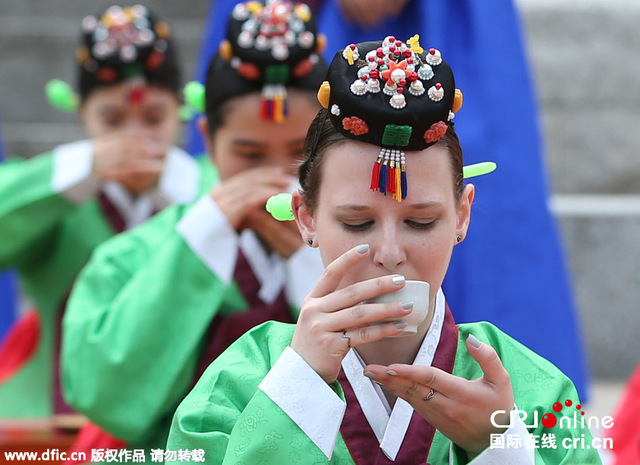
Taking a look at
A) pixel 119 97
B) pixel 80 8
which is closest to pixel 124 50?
pixel 119 97

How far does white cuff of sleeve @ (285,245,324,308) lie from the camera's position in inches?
89.7

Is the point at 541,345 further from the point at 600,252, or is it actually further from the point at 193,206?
the point at 600,252

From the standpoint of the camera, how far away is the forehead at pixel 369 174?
4.54 feet

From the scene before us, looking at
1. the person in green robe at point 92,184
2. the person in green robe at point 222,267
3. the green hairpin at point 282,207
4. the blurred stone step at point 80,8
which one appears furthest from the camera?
the blurred stone step at point 80,8

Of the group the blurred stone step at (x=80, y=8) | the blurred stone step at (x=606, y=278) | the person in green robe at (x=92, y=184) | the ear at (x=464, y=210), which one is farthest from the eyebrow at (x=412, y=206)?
the blurred stone step at (x=80, y=8)

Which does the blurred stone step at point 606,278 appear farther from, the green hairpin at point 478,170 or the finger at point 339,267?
the finger at point 339,267

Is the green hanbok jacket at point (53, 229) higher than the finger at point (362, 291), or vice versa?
the finger at point (362, 291)

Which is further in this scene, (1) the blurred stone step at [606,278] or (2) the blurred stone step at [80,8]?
(2) the blurred stone step at [80,8]

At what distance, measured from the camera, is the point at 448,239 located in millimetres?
1433

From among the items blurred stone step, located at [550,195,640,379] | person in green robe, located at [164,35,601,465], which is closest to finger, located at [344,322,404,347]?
person in green robe, located at [164,35,601,465]

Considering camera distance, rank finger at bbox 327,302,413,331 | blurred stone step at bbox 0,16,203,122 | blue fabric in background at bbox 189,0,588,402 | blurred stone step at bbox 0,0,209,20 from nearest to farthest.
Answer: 1. finger at bbox 327,302,413,331
2. blue fabric in background at bbox 189,0,588,402
3. blurred stone step at bbox 0,16,203,122
4. blurred stone step at bbox 0,0,209,20

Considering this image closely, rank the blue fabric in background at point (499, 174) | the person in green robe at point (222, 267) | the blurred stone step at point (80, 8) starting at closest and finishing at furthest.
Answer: the person in green robe at point (222, 267), the blue fabric in background at point (499, 174), the blurred stone step at point (80, 8)

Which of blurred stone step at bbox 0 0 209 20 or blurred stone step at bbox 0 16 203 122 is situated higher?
blurred stone step at bbox 0 0 209 20

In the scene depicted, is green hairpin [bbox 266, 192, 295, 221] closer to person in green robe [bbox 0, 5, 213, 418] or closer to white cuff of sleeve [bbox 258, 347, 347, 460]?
white cuff of sleeve [bbox 258, 347, 347, 460]
